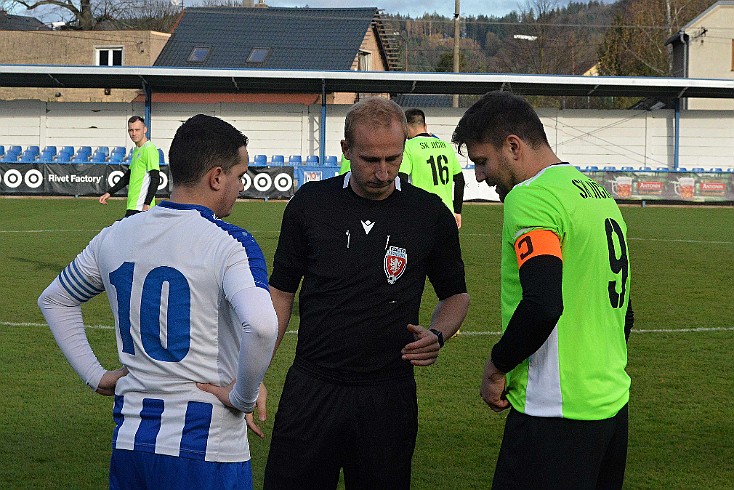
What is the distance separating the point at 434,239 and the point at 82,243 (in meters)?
14.7

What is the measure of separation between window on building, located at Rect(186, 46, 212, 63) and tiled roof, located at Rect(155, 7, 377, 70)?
0.21ft

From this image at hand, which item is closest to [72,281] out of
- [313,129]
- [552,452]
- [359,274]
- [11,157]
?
[359,274]

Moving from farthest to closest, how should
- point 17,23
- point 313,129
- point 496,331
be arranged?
point 17,23
point 313,129
point 496,331

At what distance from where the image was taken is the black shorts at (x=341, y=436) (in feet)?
12.4

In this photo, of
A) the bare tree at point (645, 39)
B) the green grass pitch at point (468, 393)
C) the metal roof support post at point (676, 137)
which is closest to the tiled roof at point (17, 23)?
the bare tree at point (645, 39)

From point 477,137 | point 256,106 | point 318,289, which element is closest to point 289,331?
point 318,289

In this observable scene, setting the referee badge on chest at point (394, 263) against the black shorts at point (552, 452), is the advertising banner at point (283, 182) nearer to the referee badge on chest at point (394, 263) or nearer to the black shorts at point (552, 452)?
the referee badge on chest at point (394, 263)

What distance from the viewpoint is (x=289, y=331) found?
10.2m

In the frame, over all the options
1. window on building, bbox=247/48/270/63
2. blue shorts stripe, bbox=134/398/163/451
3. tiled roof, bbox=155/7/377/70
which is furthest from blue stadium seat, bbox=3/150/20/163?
blue shorts stripe, bbox=134/398/163/451

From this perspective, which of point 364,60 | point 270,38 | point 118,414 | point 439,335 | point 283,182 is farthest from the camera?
point 364,60

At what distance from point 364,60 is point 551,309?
167 feet

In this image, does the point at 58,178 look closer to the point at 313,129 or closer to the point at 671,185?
the point at 313,129

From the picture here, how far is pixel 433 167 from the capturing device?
31.9 ft

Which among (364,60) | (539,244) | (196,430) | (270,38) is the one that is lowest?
→ (196,430)
